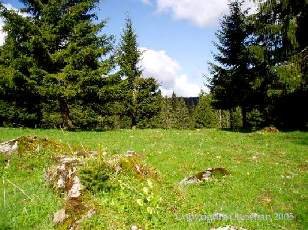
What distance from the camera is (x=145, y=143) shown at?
80.7 feet

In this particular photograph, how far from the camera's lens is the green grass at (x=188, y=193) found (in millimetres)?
11172

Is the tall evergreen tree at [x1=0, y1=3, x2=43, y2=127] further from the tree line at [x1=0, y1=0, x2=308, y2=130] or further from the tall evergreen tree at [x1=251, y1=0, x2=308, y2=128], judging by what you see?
the tall evergreen tree at [x1=251, y1=0, x2=308, y2=128]

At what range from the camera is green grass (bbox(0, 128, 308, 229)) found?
36.7ft

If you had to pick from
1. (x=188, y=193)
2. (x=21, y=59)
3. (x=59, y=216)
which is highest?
(x=21, y=59)

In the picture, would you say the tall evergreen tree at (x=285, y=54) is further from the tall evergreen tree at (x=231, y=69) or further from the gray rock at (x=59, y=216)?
the gray rock at (x=59, y=216)

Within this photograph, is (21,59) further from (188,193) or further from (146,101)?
(146,101)

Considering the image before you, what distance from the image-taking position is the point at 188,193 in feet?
45.3

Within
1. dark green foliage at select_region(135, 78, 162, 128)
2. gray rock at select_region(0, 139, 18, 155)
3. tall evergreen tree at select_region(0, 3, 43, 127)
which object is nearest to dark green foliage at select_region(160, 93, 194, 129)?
dark green foliage at select_region(135, 78, 162, 128)

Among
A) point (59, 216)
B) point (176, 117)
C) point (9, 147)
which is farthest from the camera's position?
point (176, 117)

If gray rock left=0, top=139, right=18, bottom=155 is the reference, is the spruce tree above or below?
above

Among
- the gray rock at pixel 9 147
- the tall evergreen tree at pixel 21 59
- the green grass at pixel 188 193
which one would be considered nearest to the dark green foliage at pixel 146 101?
the tall evergreen tree at pixel 21 59

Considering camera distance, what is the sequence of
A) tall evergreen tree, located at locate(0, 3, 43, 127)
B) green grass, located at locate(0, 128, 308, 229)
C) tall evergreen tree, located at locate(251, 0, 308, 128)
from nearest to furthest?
1. green grass, located at locate(0, 128, 308, 229)
2. tall evergreen tree, located at locate(251, 0, 308, 128)
3. tall evergreen tree, located at locate(0, 3, 43, 127)

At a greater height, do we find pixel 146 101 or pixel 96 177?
pixel 146 101

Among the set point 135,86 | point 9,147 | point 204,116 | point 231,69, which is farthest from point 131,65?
point 204,116
